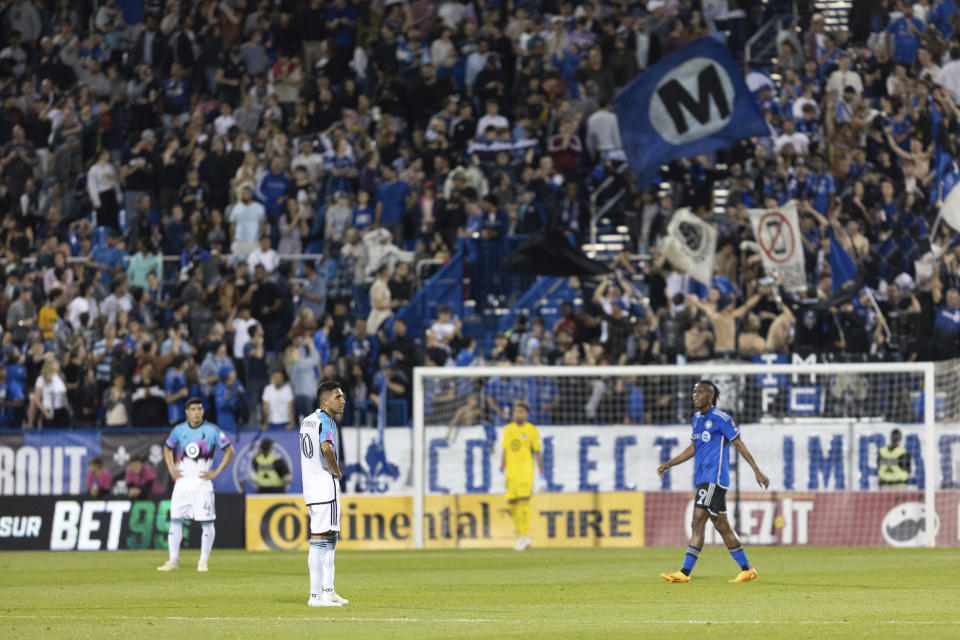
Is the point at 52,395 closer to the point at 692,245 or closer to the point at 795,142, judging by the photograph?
the point at 692,245

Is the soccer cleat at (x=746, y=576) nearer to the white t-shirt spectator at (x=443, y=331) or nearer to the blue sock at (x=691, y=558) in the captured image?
the blue sock at (x=691, y=558)

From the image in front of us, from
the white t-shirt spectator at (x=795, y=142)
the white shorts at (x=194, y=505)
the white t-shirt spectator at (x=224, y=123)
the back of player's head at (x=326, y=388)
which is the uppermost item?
the white t-shirt spectator at (x=224, y=123)

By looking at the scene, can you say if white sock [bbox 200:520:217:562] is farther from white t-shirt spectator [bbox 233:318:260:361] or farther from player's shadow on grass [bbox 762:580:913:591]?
white t-shirt spectator [bbox 233:318:260:361]

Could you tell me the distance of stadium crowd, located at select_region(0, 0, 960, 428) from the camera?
25750mm

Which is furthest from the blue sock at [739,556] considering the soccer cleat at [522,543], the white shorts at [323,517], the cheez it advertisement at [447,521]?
the cheez it advertisement at [447,521]

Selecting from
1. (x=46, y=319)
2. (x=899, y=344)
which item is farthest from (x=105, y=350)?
(x=899, y=344)

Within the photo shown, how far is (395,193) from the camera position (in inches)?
1114

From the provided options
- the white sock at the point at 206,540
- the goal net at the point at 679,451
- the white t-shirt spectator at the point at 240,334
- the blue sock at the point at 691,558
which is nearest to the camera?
the blue sock at the point at 691,558

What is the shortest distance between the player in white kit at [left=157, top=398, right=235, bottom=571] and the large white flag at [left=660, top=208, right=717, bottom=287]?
9.20 meters

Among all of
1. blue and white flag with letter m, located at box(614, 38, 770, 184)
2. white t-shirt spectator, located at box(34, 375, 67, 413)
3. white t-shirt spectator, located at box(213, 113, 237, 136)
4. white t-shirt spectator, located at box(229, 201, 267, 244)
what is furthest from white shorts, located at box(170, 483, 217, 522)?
white t-shirt spectator, located at box(213, 113, 237, 136)

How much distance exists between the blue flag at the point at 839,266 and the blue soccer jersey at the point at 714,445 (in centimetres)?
918

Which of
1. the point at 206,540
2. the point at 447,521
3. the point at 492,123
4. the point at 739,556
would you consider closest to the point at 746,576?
the point at 739,556

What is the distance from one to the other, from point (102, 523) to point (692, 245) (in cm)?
1029

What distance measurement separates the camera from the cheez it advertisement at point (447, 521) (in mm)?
25094
